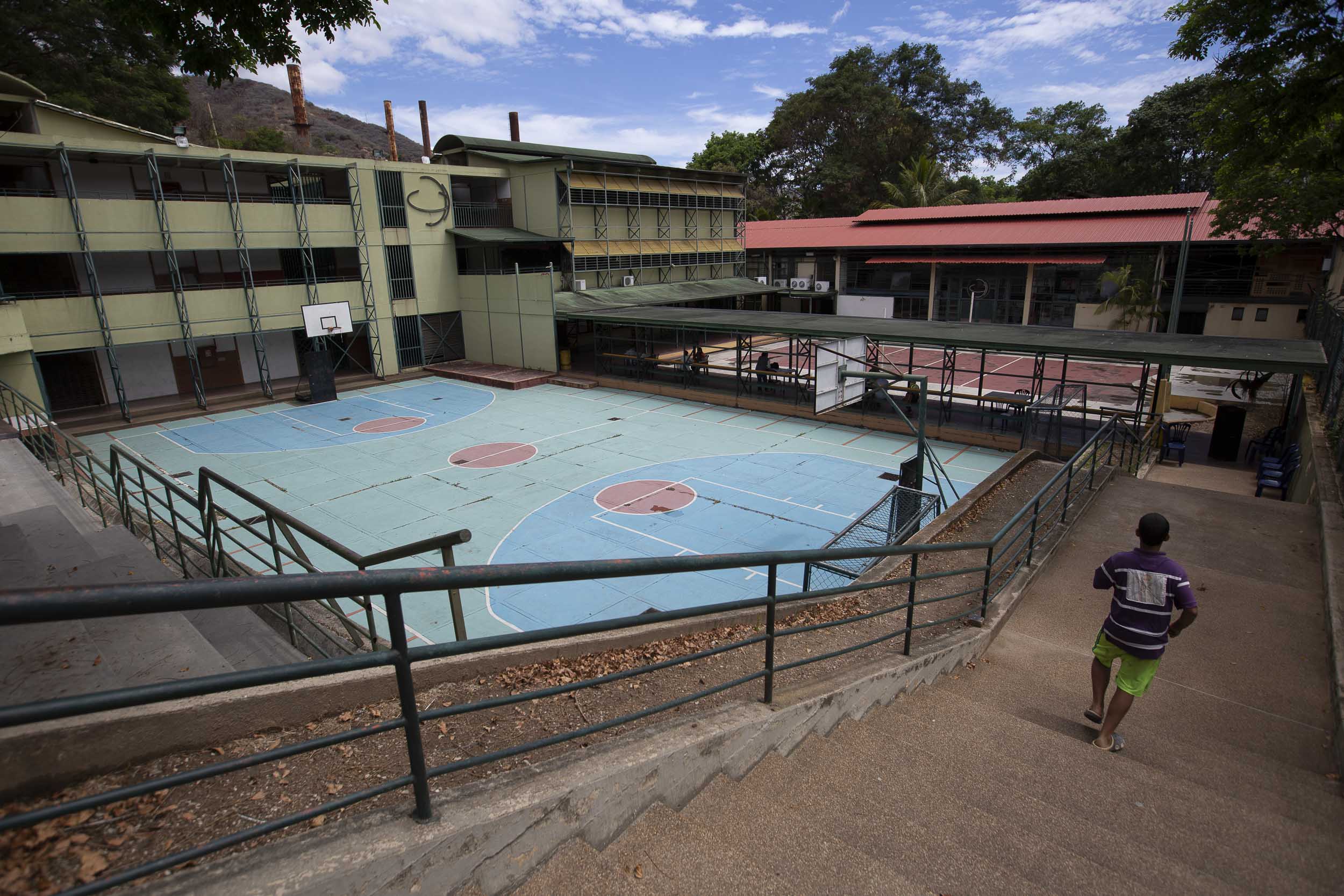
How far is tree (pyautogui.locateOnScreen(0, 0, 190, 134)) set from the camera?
1352 inches

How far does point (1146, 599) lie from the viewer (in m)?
4.93

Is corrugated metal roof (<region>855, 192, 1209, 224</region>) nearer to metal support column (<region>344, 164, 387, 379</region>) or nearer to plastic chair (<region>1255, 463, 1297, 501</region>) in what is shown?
plastic chair (<region>1255, 463, 1297, 501</region>)

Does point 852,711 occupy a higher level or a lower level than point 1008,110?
lower

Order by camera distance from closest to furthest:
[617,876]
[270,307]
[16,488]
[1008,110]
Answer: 1. [617,876]
2. [16,488]
3. [270,307]
4. [1008,110]

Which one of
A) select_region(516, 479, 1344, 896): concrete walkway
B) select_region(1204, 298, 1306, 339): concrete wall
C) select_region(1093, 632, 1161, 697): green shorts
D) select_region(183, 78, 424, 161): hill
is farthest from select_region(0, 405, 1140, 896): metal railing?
select_region(183, 78, 424, 161): hill

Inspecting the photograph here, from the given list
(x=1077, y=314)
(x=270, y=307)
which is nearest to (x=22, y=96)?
(x=270, y=307)

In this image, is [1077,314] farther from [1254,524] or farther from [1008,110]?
[1008,110]

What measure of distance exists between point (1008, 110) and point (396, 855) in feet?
230

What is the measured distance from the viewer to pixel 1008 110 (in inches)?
2331

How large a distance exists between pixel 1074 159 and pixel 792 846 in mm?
53096

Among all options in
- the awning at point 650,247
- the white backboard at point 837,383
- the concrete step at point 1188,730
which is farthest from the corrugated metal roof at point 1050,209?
the concrete step at point 1188,730

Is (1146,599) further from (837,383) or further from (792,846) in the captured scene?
(837,383)

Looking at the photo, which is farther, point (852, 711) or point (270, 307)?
point (270, 307)

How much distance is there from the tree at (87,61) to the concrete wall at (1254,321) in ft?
158
